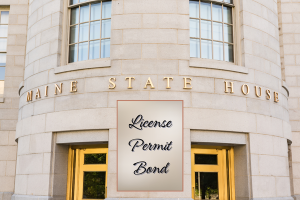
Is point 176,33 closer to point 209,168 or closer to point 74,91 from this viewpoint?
point 74,91

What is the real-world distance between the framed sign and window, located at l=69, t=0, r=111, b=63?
2.44 metres

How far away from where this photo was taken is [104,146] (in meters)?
12.2

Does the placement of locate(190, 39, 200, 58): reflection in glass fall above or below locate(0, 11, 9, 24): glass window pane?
below

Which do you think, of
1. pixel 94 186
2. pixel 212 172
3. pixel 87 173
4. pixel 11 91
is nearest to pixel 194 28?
pixel 212 172

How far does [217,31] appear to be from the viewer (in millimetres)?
12391

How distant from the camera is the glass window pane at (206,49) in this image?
12.0 m

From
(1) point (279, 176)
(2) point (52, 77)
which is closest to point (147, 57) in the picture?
(2) point (52, 77)

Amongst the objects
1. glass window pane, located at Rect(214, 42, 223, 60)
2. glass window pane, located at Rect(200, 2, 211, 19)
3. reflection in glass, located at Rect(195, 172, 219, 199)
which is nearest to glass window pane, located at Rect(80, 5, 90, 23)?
glass window pane, located at Rect(200, 2, 211, 19)

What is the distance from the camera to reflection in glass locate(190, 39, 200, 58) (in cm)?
1189

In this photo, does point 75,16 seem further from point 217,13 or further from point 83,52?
point 217,13

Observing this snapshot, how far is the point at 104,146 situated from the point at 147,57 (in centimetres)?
360

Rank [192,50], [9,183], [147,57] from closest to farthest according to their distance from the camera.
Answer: [147,57] < [192,50] < [9,183]

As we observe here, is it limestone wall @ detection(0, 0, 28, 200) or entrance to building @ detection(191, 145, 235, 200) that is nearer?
entrance to building @ detection(191, 145, 235, 200)

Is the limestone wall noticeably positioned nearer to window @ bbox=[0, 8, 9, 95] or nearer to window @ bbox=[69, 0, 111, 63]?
window @ bbox=[0, 8, 9, 95]
